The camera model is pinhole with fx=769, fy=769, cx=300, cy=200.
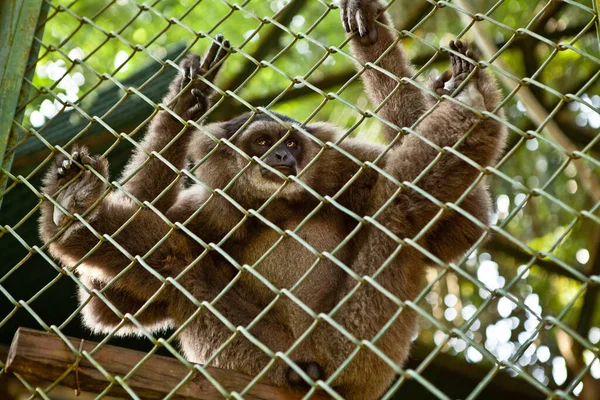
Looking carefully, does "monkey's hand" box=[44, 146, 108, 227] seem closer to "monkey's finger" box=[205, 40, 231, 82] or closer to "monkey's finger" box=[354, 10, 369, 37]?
"monkey's finger" box=[205, 40, 231, 82]

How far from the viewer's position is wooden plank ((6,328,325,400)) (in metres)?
3.43

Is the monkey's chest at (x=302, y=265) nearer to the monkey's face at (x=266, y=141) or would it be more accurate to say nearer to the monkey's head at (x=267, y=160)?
the monkey's head at (x=267, y=160)

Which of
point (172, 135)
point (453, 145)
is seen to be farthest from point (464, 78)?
point (172, 135)

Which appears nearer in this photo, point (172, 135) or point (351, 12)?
point (351, 12)

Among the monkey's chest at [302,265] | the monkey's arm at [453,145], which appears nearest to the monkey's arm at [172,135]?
the monkey's chest at [302,265]

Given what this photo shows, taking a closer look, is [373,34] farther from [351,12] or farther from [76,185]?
[76,185]

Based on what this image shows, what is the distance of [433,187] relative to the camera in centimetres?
433

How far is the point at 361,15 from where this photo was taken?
4.94m

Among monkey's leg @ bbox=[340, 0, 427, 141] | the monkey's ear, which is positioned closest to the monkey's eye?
the monkey's ear

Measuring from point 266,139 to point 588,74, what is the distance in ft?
16.0

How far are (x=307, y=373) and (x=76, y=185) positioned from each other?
175cm

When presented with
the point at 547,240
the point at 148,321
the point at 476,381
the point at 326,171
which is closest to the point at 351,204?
the point at 326,171

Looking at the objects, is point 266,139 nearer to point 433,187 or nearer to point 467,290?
point 433,187

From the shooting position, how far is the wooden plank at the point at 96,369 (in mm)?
3430
